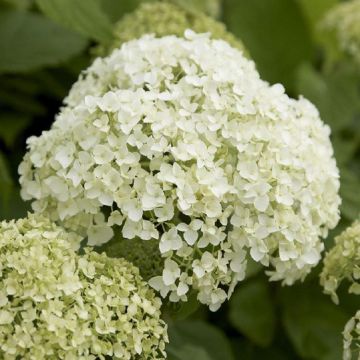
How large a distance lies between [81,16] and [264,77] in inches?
21.8

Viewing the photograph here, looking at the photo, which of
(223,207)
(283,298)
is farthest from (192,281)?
(283,298)

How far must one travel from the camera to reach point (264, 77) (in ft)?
7.79

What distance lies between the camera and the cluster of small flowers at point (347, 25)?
2268 mm

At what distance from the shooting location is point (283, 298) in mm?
2158

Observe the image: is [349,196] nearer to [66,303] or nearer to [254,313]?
[254,313]

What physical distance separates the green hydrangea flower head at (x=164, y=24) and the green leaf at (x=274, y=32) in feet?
1.51

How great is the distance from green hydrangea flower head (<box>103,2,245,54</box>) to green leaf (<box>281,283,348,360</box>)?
601 millimetres

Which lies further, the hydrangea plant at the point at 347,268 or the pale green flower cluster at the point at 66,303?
the hydrangea plant at the point at 347,268

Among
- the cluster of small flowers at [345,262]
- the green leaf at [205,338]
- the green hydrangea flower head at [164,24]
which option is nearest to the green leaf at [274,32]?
the green hydrangea flower head at [164,24]

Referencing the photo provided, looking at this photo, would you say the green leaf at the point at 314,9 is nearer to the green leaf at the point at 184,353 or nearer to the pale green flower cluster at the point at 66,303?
the green leaf at the point at 184,353

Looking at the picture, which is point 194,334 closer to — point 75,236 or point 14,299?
point 75,236

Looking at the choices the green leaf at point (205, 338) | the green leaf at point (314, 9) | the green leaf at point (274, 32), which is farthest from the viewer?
the green leaf at point (314, 9)

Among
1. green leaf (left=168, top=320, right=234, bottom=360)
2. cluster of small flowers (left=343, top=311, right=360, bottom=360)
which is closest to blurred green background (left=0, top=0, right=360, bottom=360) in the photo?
green leaf (left=168, top=320, right=234, bottom=360)

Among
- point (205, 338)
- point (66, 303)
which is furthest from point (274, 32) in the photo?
point (66, 303)
